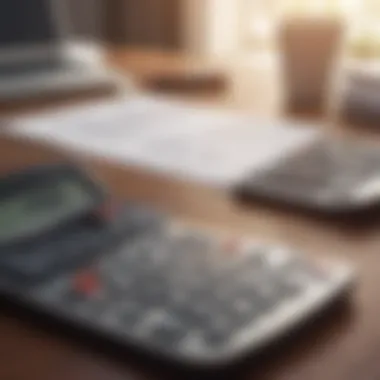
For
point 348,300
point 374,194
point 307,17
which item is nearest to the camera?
point 348,300

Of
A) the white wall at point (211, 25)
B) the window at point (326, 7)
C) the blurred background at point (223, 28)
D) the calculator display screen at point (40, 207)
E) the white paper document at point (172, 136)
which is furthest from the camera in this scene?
the white wall at point (211, 25)

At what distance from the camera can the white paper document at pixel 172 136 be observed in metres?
0.89

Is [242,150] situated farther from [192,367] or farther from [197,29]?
[197,29]

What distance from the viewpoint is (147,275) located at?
23.1 inches

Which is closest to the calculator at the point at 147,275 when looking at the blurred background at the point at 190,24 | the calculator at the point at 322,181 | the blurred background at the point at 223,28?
the calculator at the point at 322,181

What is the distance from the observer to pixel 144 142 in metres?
0.97

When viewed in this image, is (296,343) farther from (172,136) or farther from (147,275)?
(172,136)

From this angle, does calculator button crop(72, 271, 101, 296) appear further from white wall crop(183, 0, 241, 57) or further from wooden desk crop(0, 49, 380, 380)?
white wall crop(183, 0, 241, 57)

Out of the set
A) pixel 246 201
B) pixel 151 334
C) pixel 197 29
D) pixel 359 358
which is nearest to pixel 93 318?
pixel 151 334

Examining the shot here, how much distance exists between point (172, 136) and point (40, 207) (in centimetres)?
36

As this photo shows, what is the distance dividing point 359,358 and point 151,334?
0.40 feet

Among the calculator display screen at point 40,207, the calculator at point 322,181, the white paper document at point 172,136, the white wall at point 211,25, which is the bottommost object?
the white wall at point 211,25

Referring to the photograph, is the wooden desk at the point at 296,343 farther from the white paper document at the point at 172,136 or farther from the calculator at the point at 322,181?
the white paper document at the point at 172,136

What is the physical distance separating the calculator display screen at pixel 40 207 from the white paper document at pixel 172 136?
0.19 meters
